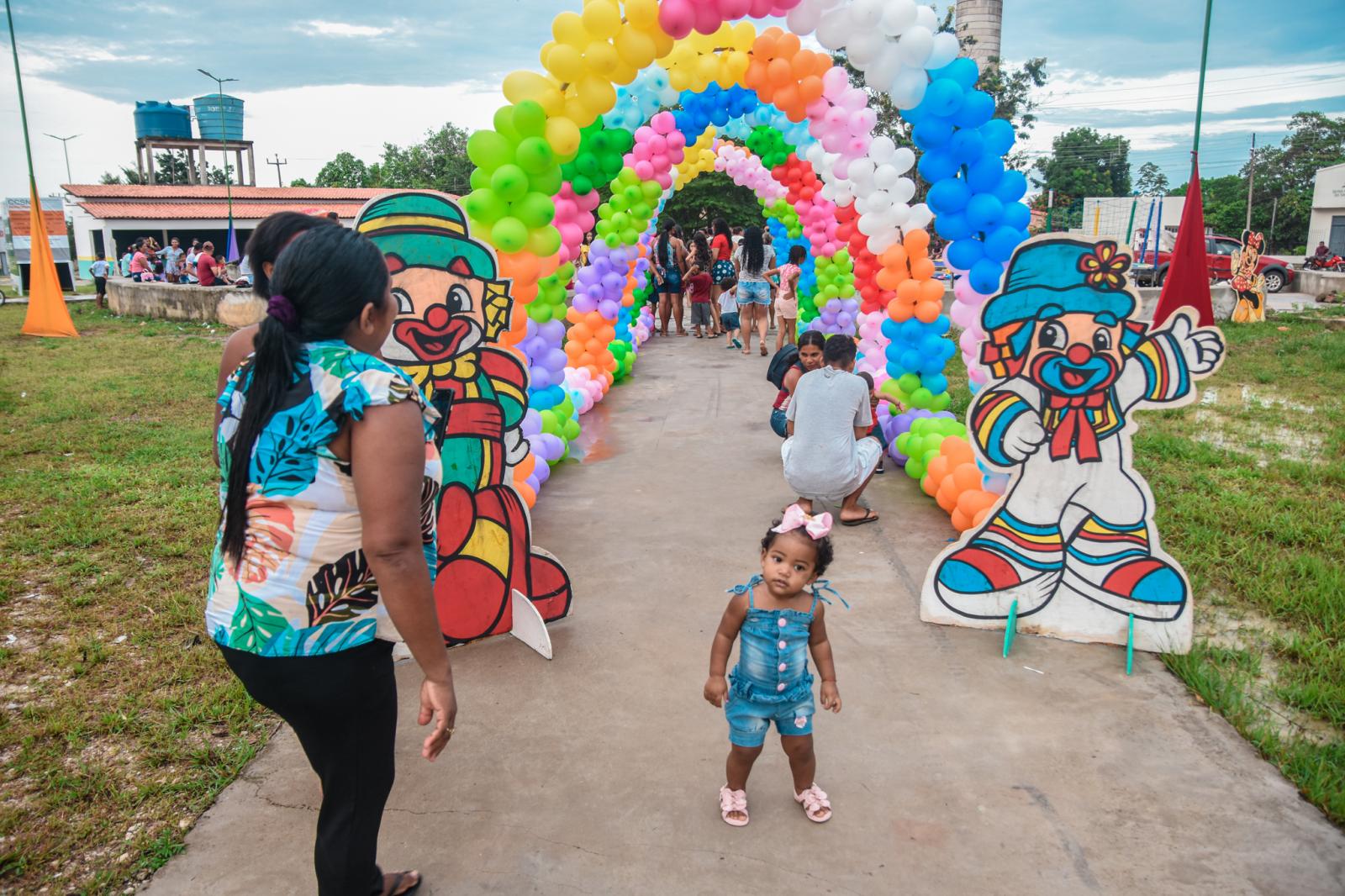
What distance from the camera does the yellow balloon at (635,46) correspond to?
462cm

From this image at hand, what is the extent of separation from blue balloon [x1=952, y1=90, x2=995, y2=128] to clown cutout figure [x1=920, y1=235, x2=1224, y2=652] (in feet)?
5.60

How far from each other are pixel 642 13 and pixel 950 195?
2.06 m

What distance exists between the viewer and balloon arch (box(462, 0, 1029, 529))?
15.4 ft

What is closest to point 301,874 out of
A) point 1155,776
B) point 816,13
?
point 1155,776

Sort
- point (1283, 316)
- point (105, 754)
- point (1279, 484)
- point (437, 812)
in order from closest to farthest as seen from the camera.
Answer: point (437, 812), point (105, 754), point (1279, 484), point (1283, 316)

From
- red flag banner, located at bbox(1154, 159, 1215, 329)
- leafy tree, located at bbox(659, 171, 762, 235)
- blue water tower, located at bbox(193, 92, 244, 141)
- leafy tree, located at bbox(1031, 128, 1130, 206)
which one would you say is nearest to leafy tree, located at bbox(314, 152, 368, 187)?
blue water tower, located at bbox(193, 92, 244, 141)

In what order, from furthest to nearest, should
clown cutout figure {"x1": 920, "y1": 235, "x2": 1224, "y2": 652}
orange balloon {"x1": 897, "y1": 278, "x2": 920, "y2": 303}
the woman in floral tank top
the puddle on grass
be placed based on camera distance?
1. the puddle on grass
2. orange balloon {"x1": 897, "y1": 278, "x2": 920, "y2": 303}
3. clown cutout figure {"x1": 920, "y1": 235, "x2": 1224, "y2": 652}
4. the woman in floral tank top

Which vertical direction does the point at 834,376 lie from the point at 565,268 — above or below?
below

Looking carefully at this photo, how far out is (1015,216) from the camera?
5.27m

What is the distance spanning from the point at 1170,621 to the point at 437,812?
302 cm

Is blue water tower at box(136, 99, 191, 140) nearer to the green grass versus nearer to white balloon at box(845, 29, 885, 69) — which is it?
the green grass

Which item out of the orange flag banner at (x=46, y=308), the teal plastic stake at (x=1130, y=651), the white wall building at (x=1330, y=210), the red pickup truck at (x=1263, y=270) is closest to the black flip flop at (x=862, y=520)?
the teal plastic stake at (x=1130, y=651)

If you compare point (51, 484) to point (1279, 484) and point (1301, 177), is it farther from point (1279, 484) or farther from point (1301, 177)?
point (1301, 177)

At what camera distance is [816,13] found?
5.14 m
